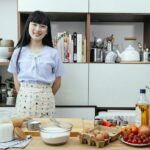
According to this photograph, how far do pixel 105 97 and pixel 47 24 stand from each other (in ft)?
3.01

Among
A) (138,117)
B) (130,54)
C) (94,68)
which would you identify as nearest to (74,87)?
(94,68)

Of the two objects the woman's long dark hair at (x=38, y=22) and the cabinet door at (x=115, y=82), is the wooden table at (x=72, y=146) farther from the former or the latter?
the cabinet door at (x=115, y=82)

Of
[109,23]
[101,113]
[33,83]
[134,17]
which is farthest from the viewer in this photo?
[109,23]

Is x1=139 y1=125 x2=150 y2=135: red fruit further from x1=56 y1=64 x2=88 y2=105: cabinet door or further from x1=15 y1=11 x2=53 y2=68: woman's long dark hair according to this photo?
x1=56 y1=64 x2=88 y2=105: cabinet door

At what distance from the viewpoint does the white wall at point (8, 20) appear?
9.55ft

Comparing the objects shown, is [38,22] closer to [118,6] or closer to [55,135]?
[118,6]

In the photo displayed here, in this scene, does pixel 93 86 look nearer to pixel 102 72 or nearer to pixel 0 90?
pixel 102 72

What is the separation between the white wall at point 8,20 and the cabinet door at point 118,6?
819 mm

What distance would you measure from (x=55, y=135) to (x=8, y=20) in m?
1.88

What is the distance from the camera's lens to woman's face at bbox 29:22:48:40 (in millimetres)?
2123

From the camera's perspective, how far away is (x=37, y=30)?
212cm

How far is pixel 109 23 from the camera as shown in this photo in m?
2.98

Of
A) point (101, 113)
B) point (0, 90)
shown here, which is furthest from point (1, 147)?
point (0, 90)

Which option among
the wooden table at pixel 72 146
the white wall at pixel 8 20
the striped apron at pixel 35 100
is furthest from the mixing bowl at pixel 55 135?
the white wall at pixel 8 20
